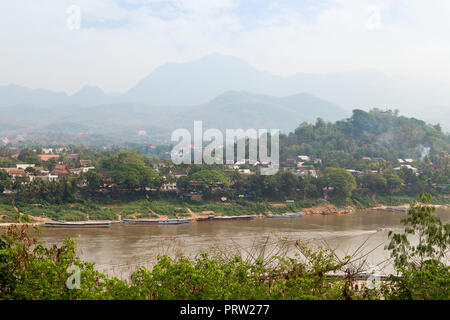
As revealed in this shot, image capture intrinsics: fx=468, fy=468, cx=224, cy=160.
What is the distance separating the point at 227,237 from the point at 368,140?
22.8 m

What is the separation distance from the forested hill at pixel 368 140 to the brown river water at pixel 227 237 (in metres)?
12.6

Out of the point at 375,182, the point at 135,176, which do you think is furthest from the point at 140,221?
the point at 375,182

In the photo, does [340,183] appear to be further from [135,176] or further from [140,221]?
[140,221]

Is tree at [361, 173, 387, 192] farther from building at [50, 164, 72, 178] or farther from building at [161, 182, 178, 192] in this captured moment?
building at [50, 164, 72, 178]

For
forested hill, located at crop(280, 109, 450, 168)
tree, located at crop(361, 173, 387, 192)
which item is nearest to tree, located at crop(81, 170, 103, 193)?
tree, located at crop(361, 173, 387, 192)

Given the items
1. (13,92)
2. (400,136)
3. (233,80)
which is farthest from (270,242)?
(13,92)

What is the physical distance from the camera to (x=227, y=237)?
1344 cm

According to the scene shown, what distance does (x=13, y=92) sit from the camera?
168m

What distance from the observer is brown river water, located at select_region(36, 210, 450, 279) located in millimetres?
10729

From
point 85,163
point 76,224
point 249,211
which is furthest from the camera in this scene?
point 85,163

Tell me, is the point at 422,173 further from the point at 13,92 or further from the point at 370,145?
the point at 13,92

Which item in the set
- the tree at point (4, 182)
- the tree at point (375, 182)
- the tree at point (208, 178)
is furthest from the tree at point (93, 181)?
the tree at point (375, 182)

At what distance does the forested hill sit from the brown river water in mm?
12612
